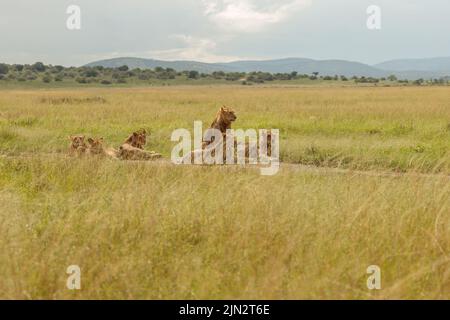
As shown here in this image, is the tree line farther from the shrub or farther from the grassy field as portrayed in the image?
the grassy field

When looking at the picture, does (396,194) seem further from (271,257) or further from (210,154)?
(210,154)

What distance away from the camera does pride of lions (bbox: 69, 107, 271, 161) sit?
37.6 ft

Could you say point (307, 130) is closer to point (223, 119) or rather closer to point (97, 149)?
point (223, 119)

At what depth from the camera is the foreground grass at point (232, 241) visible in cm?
395

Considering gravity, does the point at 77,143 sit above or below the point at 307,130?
above

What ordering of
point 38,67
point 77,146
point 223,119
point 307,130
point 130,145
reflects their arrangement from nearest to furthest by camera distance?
point 77,146 → point 223,119 → point 130,145 → point 307,130 → point 38,67

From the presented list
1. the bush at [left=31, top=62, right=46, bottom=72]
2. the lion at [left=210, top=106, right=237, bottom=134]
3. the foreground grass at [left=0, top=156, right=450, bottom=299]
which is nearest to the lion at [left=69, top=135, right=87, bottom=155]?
the lion at [left=210, top=106, right=237, bottom=134]

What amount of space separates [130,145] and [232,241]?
843 centimetres

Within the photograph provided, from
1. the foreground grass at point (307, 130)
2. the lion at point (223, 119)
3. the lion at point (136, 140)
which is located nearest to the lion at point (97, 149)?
the foreground grass at point (307, 130)

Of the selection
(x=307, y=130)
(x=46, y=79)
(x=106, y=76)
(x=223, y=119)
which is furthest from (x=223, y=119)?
(x=106, y=76)

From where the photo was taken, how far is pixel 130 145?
12.7 m

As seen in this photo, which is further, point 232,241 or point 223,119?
point 223,119
